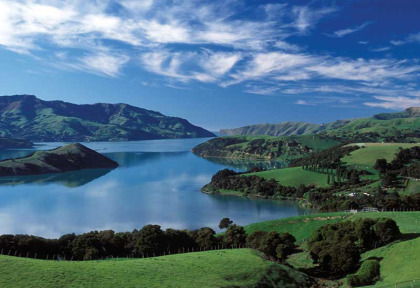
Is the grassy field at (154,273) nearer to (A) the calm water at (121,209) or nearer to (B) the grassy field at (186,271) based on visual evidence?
(B) the grassy field at (186,271)

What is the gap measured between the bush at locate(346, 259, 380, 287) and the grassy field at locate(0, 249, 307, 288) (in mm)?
6047

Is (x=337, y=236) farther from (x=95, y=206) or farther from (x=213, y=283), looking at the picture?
(x=95, y=206)

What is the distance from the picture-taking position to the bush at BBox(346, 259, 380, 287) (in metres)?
41.8

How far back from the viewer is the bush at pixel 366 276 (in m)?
41.8

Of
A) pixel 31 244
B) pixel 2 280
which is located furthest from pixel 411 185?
pixel 2 280

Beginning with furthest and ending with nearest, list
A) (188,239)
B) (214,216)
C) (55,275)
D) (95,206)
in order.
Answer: (95,206), (214,216), (188,239), (55,275)

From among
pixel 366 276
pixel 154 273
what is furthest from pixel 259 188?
pixel 154 273

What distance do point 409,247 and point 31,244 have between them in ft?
219

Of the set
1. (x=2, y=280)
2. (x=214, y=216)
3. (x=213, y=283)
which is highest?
(x=2, y=280)

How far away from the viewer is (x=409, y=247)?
4734 centimetres

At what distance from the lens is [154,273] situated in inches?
1544

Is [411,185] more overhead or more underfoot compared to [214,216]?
more overhead

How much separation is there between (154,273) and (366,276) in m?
25.7

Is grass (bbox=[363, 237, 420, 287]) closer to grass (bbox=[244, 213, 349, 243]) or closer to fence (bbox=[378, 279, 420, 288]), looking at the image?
fence (bbox=[378, 279, 420, 288])
